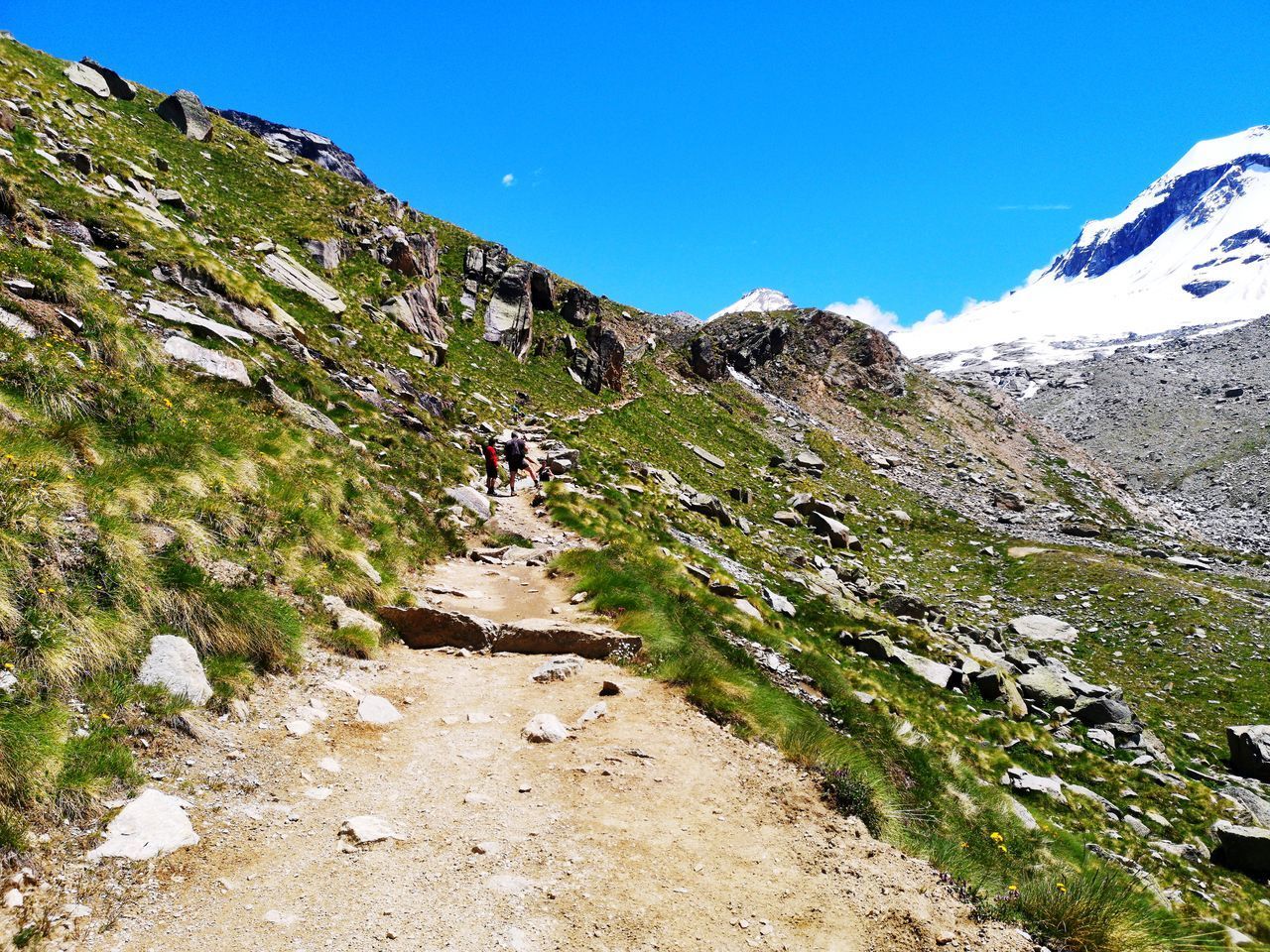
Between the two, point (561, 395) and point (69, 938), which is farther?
point (561, 395)

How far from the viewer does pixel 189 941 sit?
445 cm

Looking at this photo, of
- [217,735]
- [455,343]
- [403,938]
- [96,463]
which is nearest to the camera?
[403,938]

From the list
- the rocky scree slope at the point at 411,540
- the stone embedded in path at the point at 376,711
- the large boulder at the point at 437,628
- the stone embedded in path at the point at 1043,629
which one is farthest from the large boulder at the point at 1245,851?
the stone embedded in path at the point at 376,711

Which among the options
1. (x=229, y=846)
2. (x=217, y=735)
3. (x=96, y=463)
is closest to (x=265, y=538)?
(x=96, y=463)

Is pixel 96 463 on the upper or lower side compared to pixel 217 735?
upper

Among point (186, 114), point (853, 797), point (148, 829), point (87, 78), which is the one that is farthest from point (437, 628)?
point (186, 114)

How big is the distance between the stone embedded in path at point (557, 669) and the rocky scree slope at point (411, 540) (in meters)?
1.28

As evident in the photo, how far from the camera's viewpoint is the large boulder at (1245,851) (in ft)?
45.0

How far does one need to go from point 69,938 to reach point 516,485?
2075 cm

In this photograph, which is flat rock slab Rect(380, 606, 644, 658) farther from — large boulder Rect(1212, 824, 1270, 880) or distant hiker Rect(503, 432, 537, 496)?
large boulder Rect(1212, 824, 1270, 880)

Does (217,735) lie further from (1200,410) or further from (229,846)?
(1200,410)

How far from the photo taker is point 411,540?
49.3ft

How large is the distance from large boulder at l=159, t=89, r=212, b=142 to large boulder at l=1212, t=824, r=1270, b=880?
208 ft

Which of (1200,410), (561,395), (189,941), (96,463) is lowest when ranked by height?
(189,941)
